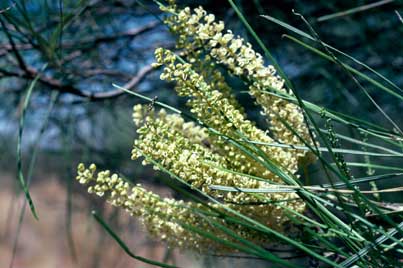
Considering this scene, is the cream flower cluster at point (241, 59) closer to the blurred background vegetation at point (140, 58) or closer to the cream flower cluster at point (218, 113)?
the cream flower cluster at point (218, 113)

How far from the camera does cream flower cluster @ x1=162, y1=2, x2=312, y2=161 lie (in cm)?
28

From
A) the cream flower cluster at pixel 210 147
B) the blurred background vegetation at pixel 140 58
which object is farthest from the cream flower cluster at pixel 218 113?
the blurred background vegetation at pixel 140 58

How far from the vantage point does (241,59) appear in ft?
0.94

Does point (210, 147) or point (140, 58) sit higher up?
point (210, 147)

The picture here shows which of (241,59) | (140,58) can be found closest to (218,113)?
(241,59)

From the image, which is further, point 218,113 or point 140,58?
point 140,58

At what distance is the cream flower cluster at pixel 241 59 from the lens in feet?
0.92

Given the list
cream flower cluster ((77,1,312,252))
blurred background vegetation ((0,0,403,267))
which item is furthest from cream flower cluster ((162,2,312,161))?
blurred background vegetation ((0,0,403,267))

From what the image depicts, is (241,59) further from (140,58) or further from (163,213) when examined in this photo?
(140,58)

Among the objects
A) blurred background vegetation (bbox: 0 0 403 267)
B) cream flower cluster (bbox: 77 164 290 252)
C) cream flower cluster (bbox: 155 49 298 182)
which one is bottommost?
blurred background vegetation (bbox: 0 0 403 267)

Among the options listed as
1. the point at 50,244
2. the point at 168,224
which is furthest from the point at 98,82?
the point at 50,244

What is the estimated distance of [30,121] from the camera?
114 cm

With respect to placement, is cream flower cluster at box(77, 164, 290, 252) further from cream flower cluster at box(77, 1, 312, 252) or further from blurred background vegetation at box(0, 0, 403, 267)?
blurred background vegetation at box(0, 0, 403, 267)

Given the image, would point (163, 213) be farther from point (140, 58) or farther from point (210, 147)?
point (140, 58)
